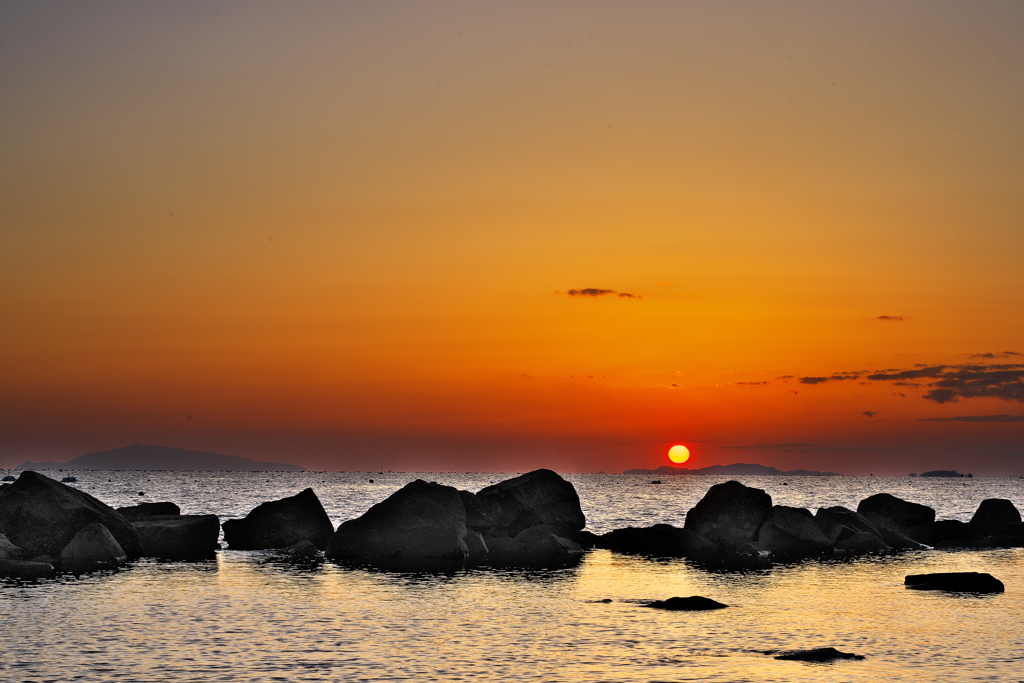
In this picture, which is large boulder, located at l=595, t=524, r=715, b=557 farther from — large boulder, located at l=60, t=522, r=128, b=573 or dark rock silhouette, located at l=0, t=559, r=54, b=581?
dark rock silhouette, located at l=0, t=559, r=54, b=581

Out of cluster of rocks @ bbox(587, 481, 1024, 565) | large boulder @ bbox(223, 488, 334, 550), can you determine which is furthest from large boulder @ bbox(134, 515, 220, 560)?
cluster of rocks @ bbox(587, 481, 1024, 565)

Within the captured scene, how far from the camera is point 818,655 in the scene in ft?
87.8

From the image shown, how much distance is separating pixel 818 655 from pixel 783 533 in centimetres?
3597

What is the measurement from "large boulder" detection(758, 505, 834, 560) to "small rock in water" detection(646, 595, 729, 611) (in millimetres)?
24411

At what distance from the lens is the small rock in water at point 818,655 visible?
26641mm

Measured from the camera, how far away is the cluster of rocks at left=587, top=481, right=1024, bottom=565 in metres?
61.4

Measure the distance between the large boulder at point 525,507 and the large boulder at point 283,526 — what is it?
891 cm

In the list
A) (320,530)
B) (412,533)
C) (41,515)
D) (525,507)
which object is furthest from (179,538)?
(525,507)

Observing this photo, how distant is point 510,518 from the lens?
62156mm

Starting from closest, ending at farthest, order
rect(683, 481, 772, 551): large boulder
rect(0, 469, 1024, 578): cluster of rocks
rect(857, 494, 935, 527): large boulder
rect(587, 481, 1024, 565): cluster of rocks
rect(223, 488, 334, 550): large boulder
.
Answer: rect(0, 469, 1024, 578): cluster of rocks
rect(223, 488, 334, 550): large boulder
rect(587, 481, 1024, 565): cluster of rocks
rect(683, 481, 772, 551): large boulder
rect(857, 494, 935, 527): large boulder

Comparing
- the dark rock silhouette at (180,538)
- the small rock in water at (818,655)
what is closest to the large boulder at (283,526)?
the dark rock silhouette at (180,538)

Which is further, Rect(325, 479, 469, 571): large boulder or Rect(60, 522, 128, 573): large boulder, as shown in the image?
Rect(325, 479, 469, 571): large boulder

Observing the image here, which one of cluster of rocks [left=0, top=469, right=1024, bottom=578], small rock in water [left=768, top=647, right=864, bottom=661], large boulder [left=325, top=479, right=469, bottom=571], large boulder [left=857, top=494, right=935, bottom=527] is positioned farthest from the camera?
large boulder [left=857, top=494, right=935, bottom=527]

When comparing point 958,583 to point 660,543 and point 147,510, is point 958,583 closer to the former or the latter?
point 660,543
